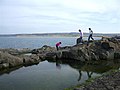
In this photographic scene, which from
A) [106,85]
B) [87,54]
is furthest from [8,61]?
[106,85]

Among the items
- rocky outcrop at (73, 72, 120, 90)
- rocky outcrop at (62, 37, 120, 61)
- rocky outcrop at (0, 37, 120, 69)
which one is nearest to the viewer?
rocky outcrop at (73, 72, 120, 90)

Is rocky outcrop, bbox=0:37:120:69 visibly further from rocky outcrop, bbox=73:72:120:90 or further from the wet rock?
rocky outcrop, bbox=73:72:120:90

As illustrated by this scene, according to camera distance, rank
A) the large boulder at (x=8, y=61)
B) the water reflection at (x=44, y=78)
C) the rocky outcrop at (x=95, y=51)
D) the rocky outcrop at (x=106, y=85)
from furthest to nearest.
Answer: the rocky outcrop at (x=95, y=51)
the large boulder at (x=8, y=61)
the water reflection at (x=44, y=78)
the rocky outcrop at (x=106, y=85)

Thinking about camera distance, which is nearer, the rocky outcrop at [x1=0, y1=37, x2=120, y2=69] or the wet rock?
the wet rock

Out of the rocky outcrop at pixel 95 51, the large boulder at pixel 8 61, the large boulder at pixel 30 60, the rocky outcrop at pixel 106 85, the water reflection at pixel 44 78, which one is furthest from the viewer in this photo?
the rocky outcrop at pixel 95 51

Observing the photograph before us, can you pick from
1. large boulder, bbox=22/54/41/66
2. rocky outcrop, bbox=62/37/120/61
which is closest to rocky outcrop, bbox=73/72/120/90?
rocky outcrop, bbox=62/37/120/61

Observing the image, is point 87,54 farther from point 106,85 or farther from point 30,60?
point 106,85

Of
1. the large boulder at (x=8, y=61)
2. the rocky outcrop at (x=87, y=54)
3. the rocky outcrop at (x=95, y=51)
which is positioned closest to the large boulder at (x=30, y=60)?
the rocky outcrop at (x=87, y=54)

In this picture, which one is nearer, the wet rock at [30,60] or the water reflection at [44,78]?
the water reflection at [44,78]

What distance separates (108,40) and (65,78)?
21895mm

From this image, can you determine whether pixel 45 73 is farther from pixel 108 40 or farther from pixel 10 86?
pixel 108 40

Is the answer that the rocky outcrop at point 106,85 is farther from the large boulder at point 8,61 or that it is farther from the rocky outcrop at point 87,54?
the rocky outcrop at point 87,54

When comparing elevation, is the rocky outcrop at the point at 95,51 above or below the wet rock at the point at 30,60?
above

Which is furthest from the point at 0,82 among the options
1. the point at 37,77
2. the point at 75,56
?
the point at 75,56
